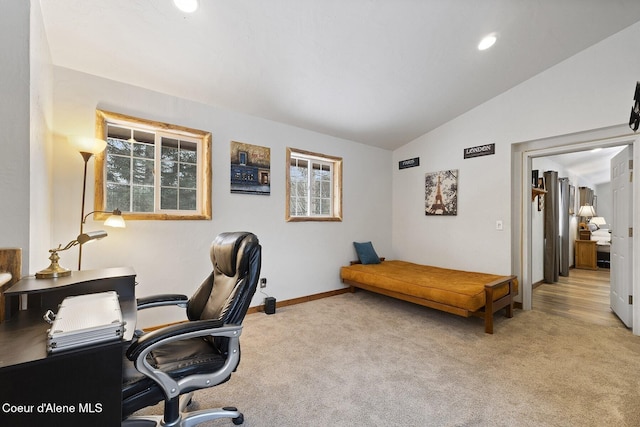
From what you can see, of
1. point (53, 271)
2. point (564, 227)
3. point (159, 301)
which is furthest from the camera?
point (564, 227)

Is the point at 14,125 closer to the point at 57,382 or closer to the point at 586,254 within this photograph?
the point at 57,382

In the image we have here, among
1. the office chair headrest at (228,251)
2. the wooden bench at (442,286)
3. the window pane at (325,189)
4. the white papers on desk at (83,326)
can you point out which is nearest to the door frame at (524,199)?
the wooden bench at (442,286)

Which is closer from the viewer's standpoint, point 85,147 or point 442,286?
point 85,147

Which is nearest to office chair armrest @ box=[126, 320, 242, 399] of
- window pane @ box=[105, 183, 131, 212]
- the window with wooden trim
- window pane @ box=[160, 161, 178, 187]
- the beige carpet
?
the beige carpet

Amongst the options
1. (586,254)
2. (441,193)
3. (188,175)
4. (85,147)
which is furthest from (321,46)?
(586,254)

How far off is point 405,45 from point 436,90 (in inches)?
40.4

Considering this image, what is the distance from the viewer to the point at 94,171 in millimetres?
2568

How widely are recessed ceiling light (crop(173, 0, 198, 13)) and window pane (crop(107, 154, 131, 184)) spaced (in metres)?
1.56

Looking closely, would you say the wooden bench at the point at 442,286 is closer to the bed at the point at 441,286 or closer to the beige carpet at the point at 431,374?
the bed at the point at 441,286

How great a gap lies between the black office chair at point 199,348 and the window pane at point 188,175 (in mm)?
1641

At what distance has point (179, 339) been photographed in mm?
1242

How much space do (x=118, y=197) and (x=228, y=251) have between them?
73.5 inches

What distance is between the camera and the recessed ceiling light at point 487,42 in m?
2.76

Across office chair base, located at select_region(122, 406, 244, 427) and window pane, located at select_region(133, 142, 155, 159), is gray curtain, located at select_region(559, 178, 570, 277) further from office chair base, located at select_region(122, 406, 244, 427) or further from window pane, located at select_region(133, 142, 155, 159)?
window pane, located at select_region(133, 142, 155, 159)
